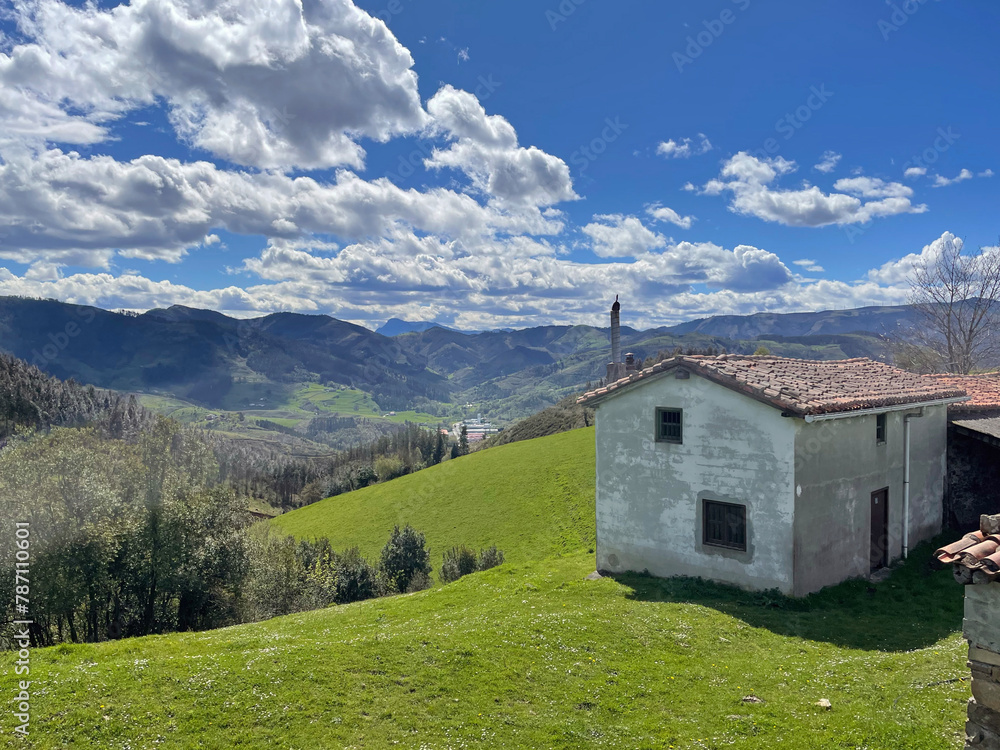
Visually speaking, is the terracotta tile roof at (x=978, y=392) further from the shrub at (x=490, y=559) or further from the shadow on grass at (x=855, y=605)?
the shrub at (x=490, y=559)

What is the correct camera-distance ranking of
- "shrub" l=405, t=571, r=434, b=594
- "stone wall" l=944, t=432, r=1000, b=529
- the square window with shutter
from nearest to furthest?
the square window with shutter → "stone wall" l=944, t=432, r=1000, b=529 → "shrub" l=405, t=571, r=434, b=594

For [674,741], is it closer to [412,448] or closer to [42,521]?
[42,521]

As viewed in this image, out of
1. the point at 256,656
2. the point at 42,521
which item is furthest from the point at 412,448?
the point at 256,656

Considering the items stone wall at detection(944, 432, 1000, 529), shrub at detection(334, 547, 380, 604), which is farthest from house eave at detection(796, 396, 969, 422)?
shrub at detection(334, 547, 380, 604)

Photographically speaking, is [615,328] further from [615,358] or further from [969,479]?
[969,479]

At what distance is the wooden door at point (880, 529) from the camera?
2272 centimetres

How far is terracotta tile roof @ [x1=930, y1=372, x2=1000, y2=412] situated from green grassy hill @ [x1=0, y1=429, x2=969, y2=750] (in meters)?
9.65

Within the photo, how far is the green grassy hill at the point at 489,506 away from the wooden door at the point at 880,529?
25179mm

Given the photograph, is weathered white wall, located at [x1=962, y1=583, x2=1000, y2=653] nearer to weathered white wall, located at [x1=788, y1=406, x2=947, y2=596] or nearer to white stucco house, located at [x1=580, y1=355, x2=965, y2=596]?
white stucco house, located at [x1=580, y1=355, x2=965, y2=596]

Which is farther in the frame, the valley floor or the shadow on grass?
the shadow on grass

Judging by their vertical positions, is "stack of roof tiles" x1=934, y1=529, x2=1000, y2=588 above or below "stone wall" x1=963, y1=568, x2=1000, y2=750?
above

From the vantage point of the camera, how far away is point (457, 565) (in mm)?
A: 49000

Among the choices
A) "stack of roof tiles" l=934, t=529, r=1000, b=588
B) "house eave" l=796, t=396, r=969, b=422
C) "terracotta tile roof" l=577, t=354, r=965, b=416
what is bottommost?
"stack of roof tiles" l=934, t=529, r=1000, b=588

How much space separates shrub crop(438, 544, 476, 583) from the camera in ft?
160
